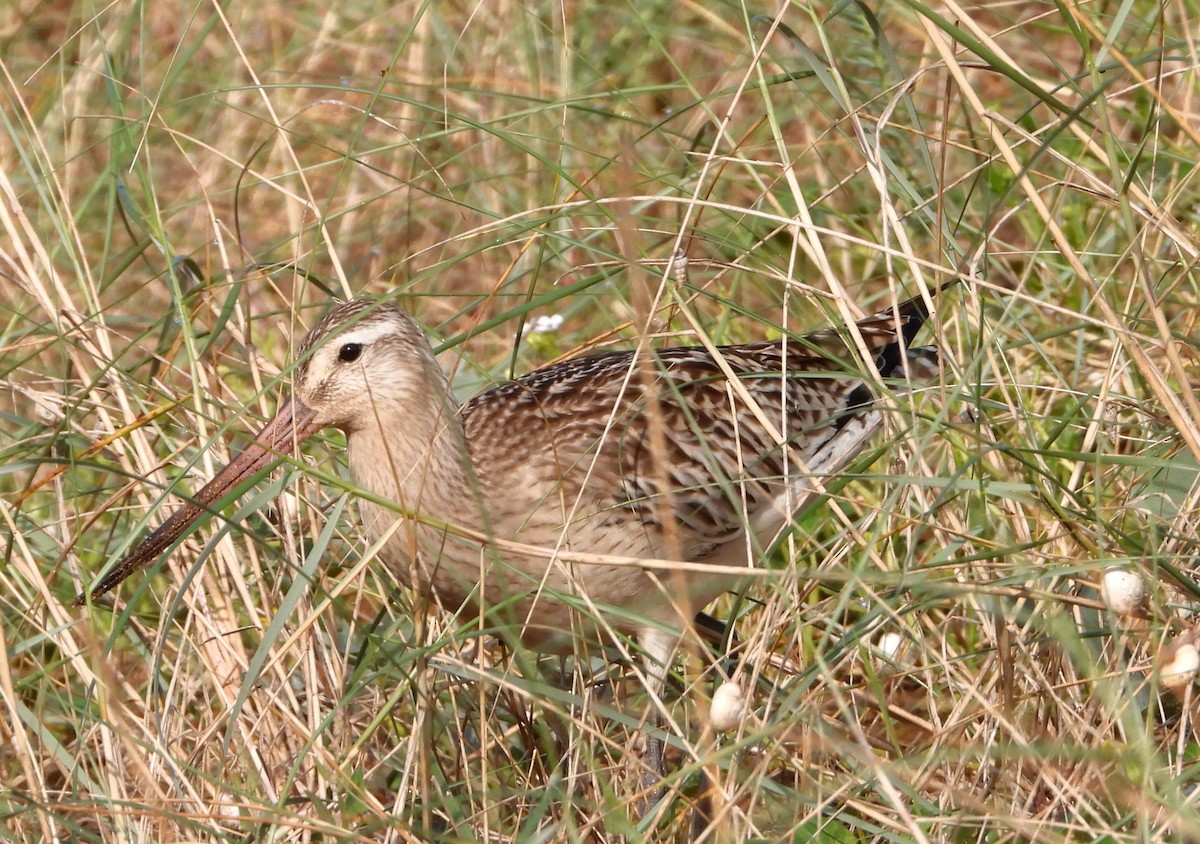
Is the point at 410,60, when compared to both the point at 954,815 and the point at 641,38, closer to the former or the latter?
the point at 641,38

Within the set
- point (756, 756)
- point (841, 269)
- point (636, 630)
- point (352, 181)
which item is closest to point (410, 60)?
point (352, 181)

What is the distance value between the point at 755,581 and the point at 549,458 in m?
0.91

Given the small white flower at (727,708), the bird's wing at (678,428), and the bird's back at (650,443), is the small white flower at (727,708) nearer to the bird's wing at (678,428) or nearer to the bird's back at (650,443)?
the bird's back at (650,443)

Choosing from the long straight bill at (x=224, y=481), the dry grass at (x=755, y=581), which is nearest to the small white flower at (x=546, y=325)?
the dry grass at (x=755, y=581)

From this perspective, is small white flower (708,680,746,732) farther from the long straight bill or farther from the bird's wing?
the long straight bill

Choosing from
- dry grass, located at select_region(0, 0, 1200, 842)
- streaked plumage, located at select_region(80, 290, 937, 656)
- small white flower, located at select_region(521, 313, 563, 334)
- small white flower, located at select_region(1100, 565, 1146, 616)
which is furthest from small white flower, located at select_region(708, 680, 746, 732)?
small white flower, located at select_region(521, 313, 563, 334)

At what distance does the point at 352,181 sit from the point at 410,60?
22.4 inches

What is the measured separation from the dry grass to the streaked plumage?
0.43ft

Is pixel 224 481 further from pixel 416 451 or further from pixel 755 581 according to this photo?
pixel 755 581

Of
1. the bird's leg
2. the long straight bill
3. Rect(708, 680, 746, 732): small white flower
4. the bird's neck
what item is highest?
the long straight bill

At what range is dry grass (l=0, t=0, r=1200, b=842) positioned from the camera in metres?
2.86

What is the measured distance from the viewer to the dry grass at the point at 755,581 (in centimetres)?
286

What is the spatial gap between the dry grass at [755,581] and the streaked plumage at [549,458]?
132 millimetres

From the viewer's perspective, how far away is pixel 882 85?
503 centimetres
